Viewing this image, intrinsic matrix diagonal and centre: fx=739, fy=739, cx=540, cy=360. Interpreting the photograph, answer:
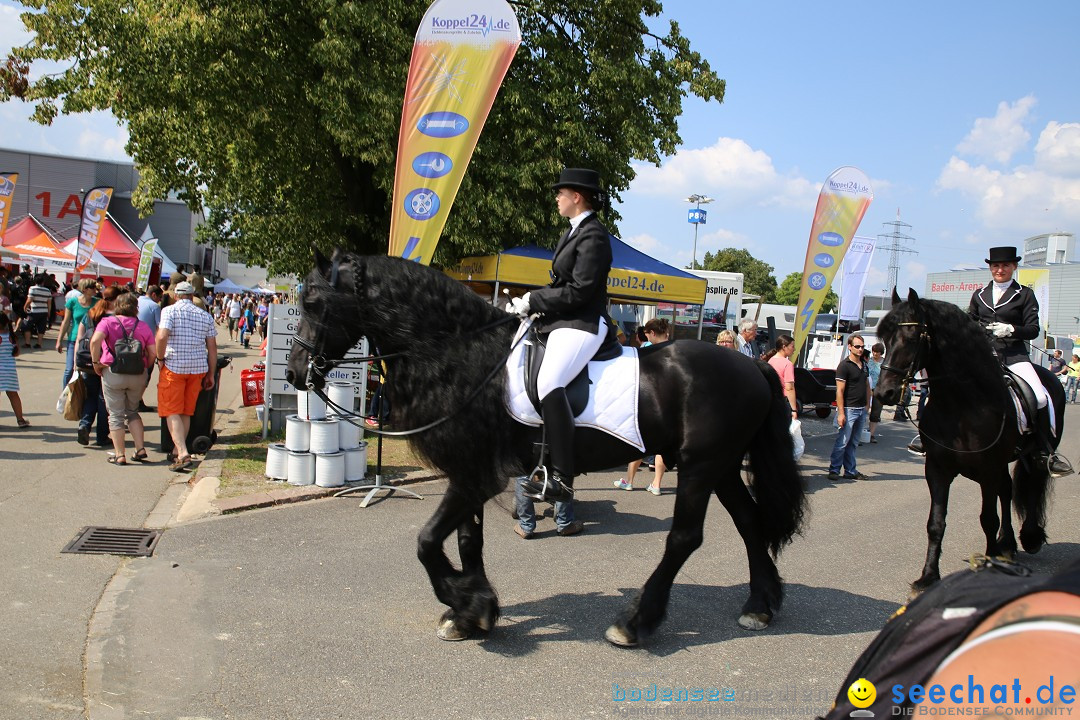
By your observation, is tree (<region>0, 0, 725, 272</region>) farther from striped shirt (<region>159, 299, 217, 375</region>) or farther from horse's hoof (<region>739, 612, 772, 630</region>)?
horse's hoof (<region>739, 612, 772, 630</region>)

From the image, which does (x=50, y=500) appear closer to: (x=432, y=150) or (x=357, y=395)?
(x=357, y=395)

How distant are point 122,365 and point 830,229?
12.0 meters

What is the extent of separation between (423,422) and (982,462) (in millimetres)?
4322

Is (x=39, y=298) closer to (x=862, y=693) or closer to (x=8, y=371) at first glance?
(x=8, y=371)

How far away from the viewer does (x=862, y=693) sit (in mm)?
1405

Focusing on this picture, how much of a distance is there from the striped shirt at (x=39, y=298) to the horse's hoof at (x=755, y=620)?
20773 mm

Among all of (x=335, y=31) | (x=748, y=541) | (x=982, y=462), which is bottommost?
(x=748, y=541)

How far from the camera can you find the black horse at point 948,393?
5551 mm

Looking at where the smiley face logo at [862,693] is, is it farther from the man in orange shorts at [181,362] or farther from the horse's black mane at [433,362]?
the man in orange shorts at [181,362]

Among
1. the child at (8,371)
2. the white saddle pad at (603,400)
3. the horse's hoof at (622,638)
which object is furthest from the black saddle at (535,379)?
the child at (8,371)

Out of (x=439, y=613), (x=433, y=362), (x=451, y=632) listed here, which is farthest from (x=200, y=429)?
(x=433, y=362)

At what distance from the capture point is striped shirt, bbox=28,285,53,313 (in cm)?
1927

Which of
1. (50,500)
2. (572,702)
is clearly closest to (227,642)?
(572,702)

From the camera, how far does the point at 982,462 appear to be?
18.4 ft
